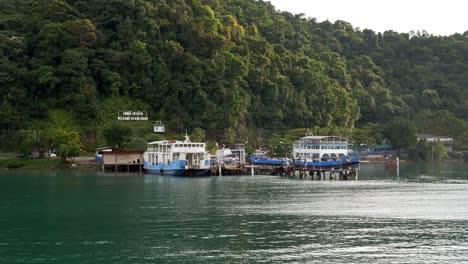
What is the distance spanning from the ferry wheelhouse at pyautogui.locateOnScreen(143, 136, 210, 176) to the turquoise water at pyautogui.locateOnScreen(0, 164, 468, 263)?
1395 cm

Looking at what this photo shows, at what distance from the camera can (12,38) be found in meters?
127

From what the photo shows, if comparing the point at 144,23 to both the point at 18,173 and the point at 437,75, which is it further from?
the point at 437,75

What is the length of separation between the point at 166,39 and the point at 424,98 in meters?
75.4

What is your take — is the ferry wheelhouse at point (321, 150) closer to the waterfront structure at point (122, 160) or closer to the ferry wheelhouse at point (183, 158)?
the ferry wheelhouse at point (183, 158)

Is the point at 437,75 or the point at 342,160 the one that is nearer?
the point at 342,160

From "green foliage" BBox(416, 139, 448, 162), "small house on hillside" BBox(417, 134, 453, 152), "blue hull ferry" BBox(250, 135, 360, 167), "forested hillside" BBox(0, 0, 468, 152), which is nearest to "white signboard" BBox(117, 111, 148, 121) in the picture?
"forested hillside" BBox(0, 0, 468, 152)

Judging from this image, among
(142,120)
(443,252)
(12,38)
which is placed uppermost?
(12,38)

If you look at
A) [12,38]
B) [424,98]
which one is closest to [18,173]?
[12,38]

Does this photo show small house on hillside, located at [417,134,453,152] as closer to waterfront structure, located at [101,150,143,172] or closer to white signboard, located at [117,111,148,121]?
white signboard, located at [117,111,148,121]

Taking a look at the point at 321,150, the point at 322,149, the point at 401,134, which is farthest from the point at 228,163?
the point at 401,134

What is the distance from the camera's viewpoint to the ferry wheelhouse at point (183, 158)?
93562mm

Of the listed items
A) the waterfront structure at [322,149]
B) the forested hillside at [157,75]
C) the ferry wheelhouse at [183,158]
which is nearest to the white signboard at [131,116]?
the forested hillside at [157,75]

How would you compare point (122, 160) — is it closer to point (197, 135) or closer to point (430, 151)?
point (197, 135)

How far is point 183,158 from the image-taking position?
3716 inches
